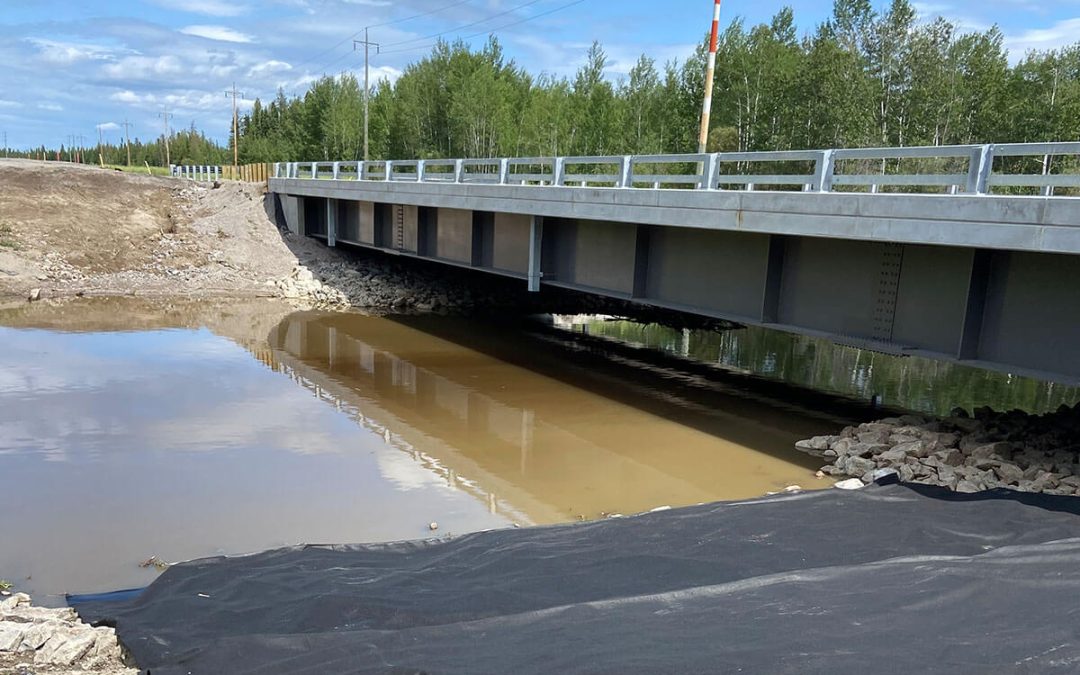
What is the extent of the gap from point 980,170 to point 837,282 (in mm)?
3206

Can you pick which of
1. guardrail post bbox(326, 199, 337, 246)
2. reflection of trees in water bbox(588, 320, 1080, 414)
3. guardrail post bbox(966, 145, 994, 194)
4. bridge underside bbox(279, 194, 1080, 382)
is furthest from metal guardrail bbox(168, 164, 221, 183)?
guardrail post bbox(966, 145, 994, 194)

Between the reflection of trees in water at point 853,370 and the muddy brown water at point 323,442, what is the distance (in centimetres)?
309

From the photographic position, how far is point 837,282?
491 inches

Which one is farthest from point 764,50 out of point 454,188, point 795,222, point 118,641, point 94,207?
point 118,641

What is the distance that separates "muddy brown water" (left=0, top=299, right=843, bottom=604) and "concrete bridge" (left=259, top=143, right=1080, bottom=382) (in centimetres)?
247

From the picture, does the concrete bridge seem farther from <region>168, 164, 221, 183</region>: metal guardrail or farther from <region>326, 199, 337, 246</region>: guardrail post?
<region>168, 164, 221, 183</region>: metal guardrail

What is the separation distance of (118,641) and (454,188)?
16.0 m

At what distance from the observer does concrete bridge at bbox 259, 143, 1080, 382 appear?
9.56 metres

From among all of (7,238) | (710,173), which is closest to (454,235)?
(710,173)

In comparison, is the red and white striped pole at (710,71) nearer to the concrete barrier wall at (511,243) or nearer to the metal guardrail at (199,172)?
the concrete barrier wall at (511,243)

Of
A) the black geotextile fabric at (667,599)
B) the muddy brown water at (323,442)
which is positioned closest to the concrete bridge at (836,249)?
the muddy brown water at (323,442)

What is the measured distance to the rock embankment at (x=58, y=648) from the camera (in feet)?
16.7

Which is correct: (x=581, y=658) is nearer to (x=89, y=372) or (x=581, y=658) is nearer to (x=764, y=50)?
(x=89, y=372)

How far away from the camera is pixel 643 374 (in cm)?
1941
